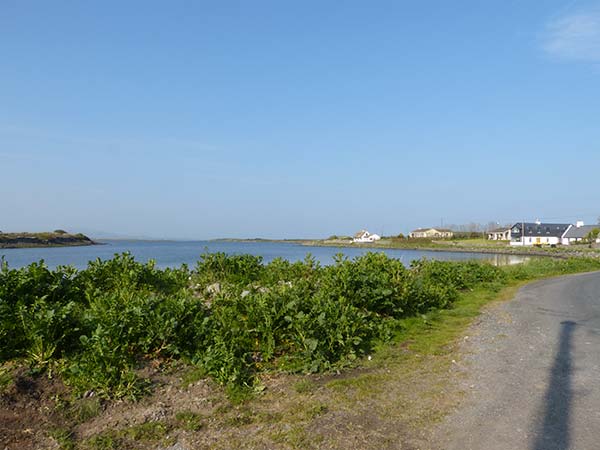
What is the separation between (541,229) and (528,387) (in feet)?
386

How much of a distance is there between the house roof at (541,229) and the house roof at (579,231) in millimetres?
2583

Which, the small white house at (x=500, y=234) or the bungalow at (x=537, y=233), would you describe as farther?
the small white house at (x=500, y=234)

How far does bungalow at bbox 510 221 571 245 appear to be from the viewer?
348 feet

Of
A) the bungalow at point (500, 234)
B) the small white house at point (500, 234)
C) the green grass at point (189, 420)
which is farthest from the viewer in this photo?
the bungalow at point (500, 234)

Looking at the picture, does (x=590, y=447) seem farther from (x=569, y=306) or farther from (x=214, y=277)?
(x=569, y=306)

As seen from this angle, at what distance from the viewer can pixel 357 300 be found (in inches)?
369

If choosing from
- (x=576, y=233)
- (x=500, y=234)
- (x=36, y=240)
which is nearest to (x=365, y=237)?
(x=500, y=234)

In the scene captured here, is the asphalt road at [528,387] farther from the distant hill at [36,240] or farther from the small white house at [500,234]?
the small white house at [500,234]

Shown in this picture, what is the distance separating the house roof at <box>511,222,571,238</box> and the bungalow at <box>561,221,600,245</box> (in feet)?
7.35

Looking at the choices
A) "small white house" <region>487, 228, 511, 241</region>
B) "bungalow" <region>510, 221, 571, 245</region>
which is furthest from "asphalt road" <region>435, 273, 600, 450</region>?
"small white house" <region>487, 228, 511, 241</region>

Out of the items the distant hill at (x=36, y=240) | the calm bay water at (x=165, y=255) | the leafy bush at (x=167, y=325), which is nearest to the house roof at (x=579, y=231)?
the calm bay water at (x=165, y=255)

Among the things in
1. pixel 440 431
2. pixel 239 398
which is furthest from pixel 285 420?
pixel 440 431

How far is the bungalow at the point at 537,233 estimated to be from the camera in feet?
348

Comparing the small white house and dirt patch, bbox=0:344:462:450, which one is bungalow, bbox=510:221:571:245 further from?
dirt patch, bbox=0:344:462:450
